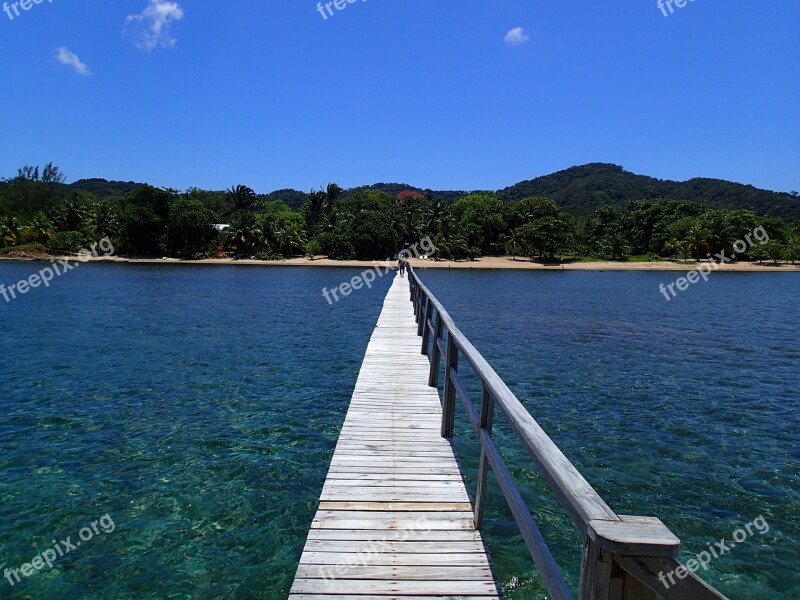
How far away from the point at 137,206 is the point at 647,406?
69.6 meters

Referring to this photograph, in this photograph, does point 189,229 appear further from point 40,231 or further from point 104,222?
point 40,231

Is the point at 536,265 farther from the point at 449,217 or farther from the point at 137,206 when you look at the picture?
the point at 137,206

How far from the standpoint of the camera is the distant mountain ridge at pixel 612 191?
135250 mm

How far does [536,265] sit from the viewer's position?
7062 centimetres

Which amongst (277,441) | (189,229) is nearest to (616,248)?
(189,229)

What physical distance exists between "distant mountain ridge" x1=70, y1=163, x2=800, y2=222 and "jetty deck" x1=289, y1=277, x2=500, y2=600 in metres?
131

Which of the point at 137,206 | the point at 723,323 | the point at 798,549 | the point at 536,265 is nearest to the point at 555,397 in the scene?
the point at 798,549

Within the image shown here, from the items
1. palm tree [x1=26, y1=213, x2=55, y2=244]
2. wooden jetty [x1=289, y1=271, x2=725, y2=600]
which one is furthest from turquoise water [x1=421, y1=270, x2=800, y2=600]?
palm tree [x1=26, y1=213, x2=55, y2=244]

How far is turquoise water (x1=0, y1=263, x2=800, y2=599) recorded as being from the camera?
5109 millimetres

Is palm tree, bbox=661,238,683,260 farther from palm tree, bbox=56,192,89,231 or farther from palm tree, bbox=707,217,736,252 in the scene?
palm tree, bbox=56,192,89,231

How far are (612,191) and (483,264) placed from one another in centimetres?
10913

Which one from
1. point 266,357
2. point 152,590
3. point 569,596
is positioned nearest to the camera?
point 569,596

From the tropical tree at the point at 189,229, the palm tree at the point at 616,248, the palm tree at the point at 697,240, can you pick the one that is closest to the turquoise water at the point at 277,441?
the tropical tree at the point at 189,229

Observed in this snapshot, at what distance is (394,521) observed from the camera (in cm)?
417
